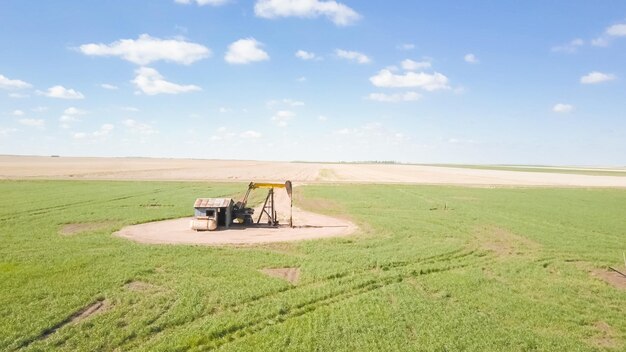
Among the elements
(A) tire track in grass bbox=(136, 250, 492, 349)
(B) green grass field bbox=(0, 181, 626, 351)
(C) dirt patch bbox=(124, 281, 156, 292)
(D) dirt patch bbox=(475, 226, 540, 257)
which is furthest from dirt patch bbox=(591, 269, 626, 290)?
(C) dirt patch bbox=(124, 281, 156, 292)

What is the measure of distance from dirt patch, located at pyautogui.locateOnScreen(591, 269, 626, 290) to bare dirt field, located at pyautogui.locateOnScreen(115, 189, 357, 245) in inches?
524

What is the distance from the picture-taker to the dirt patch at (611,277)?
1723 centimetres

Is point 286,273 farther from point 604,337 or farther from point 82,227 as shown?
point 82,227

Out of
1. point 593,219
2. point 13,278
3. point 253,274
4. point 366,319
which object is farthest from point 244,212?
point 593,219

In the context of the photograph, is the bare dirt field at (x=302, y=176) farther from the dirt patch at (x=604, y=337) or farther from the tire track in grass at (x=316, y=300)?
the dirt patch at (x=604, y=337)

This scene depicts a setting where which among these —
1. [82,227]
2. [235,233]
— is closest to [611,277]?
[235,233]

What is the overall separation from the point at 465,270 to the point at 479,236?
28.1ft

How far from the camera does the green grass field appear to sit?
452 inches

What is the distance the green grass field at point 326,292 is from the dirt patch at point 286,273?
46 cm

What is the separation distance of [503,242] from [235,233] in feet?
53.2

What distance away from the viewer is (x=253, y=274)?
17.3 meters

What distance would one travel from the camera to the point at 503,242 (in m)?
24.8

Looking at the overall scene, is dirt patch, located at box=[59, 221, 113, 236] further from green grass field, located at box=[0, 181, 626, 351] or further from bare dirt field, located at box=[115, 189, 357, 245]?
bare dirt field, located at box=[115, 189, 357, 245]

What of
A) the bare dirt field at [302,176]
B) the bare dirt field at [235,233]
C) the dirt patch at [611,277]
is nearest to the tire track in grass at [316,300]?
the dirt patch at [611,277]
